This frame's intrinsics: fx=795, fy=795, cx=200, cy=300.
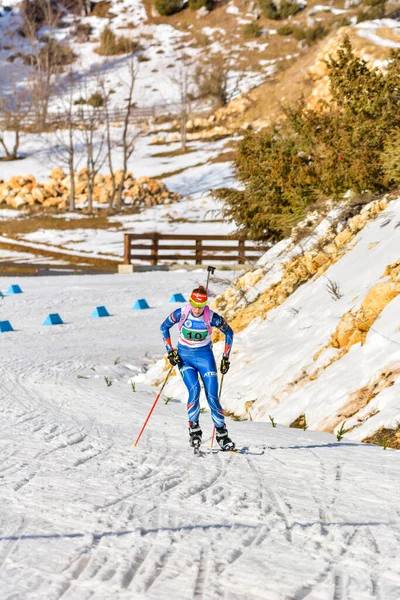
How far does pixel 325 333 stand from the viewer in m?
9.86

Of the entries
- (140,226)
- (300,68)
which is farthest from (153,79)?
(140,226)

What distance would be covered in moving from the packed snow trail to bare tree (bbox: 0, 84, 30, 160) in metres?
52.1

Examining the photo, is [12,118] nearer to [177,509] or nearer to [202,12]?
[202,12]

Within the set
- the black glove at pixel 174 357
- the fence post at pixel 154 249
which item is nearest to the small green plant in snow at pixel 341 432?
the black glove at pixel 174 357

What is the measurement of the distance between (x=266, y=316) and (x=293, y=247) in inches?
81.3

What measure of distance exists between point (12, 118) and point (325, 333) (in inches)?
2612

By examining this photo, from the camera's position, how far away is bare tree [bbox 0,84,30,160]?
2346 inches

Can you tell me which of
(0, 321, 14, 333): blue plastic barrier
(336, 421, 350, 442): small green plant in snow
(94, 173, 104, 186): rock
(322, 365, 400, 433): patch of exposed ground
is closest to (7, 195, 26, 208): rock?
(94, 173, 104, 186): rock

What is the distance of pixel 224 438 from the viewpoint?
738 centimetres

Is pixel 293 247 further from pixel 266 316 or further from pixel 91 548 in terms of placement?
pixel 91 548

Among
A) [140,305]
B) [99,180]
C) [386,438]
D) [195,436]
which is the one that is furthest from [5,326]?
[99,180]

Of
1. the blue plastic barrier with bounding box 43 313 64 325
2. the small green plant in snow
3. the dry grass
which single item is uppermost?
the small green plant in snow

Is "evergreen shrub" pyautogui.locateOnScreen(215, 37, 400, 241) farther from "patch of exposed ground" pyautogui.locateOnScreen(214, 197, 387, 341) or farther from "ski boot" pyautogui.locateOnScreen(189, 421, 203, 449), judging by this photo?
"ski boot" pyautogui.locateOnScreen(189, 421, 203, 449)

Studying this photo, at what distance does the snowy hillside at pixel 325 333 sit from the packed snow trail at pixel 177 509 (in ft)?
1.41
